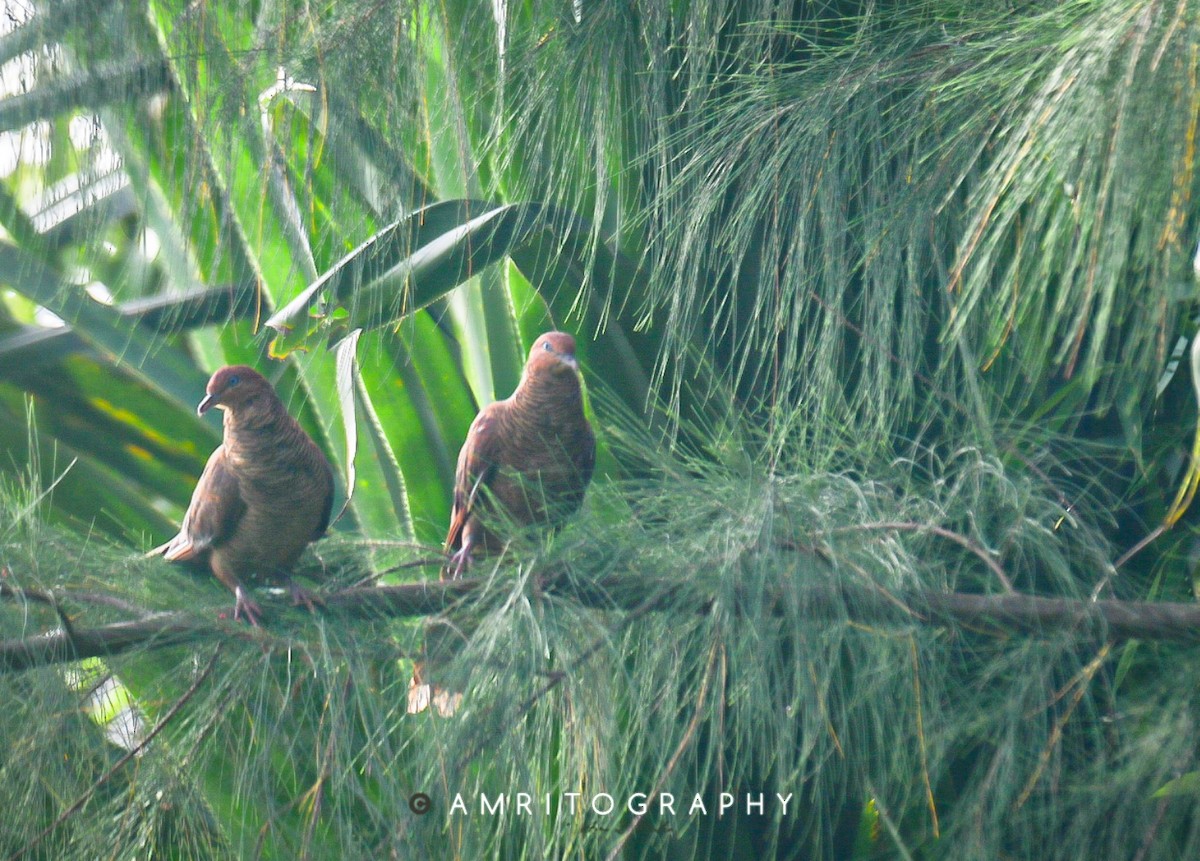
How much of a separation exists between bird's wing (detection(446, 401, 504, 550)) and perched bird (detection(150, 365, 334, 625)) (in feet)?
0.61

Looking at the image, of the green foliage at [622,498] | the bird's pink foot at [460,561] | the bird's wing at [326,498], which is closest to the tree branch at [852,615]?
the green foliage at [622,498]

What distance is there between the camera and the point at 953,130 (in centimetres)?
99

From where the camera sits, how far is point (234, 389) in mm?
1518

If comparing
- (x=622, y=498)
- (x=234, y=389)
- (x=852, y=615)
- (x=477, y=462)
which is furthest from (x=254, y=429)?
(x=852, y=615)

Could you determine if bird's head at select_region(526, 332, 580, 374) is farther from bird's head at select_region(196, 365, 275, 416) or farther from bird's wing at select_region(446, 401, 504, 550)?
bird's head at select_region(196, 365, 275, 416)

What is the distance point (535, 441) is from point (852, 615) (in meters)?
0.65

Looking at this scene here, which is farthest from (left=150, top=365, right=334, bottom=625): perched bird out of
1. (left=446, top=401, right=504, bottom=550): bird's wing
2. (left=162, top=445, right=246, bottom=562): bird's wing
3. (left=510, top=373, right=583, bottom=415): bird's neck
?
(left=510, top=373, right=583, bottom=415): bird's neck

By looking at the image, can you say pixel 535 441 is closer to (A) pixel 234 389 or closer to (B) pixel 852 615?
(A) pixel 234 389

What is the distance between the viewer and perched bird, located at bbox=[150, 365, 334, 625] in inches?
58.5

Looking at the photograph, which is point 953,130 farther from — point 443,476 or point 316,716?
point 443,476

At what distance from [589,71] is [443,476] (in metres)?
1.09

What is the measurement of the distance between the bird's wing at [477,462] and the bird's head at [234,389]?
284mm

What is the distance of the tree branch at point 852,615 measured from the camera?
1000mm

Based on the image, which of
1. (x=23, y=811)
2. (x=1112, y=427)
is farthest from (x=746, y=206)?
(x=1112, y=427)
